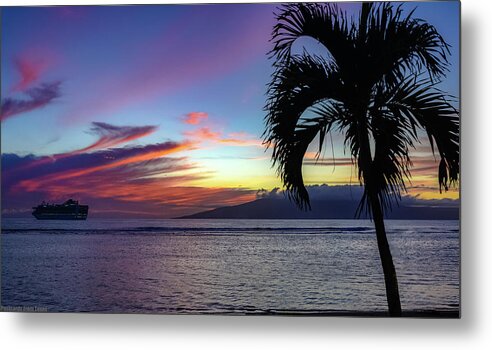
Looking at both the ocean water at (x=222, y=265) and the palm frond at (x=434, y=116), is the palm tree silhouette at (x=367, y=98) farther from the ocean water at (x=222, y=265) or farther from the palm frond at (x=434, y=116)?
the ocean water at (x=222, y=265)

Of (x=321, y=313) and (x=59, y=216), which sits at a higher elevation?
(x=59, y=216)

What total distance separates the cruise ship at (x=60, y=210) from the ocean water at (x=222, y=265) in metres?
0.03

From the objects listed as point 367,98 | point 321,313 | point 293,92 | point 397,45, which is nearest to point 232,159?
point 293,92

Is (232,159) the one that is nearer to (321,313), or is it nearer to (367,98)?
(367,98)

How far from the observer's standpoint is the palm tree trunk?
153 inches

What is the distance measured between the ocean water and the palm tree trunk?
0.03 metres

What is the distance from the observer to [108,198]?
13.4 feet

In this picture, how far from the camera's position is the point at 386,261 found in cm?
391

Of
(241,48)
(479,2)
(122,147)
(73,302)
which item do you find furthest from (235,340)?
(479,2)

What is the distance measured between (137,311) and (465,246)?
62.3 inches

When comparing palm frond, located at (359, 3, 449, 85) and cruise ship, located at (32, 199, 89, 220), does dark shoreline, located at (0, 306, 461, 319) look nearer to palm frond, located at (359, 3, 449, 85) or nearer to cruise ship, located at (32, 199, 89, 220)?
cruise ship, located at (32, 199, 89, 220)

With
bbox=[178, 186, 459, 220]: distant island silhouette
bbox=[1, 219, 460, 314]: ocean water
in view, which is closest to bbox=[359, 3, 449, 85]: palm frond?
bbox=[178, 186, 459, 220]: distant island silhouette

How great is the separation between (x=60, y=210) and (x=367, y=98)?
1574 mm

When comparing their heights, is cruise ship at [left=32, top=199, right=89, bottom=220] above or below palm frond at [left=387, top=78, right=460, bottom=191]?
below
